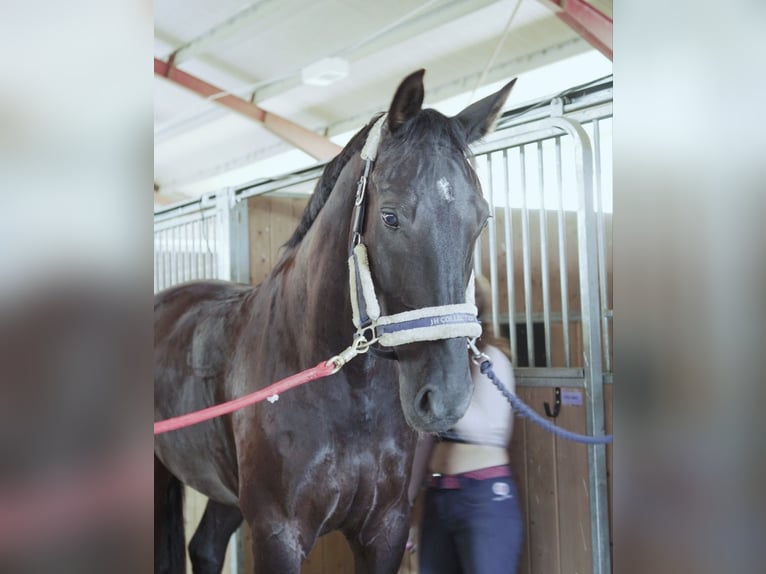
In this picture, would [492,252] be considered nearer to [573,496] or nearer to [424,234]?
[573,496]

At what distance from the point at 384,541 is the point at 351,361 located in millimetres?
460

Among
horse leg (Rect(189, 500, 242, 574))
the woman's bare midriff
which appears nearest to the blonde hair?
the woman's bare midriff

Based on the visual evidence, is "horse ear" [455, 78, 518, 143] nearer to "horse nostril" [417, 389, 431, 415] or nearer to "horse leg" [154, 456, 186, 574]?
"horse nostril" [417, 389, 431, 415]

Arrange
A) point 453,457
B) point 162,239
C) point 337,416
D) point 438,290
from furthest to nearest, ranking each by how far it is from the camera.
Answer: point 162,239 < point 453,457 < point 337,416 < point 438,290

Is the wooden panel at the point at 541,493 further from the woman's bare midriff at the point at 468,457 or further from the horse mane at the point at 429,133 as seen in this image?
the horse mane at the point at 429,133

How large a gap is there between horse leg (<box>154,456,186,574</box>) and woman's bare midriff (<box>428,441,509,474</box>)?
3.89 feet

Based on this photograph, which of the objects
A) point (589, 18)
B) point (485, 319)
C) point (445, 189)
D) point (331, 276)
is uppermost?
point (589, 18)

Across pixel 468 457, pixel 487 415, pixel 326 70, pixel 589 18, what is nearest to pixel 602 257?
pixel 487 415

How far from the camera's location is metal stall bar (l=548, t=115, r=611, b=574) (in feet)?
5.77

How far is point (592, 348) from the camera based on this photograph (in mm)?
1772
